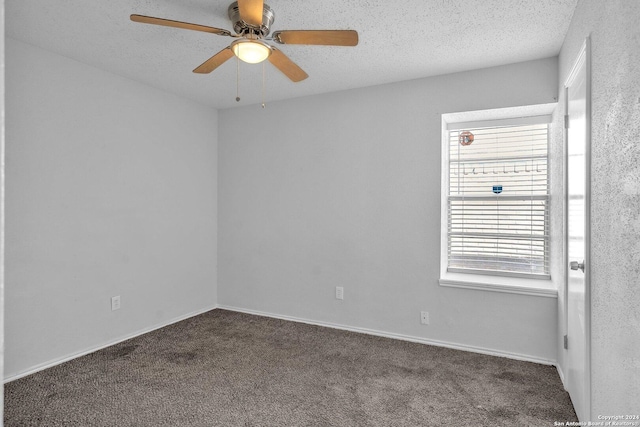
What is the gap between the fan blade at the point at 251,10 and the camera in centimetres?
182

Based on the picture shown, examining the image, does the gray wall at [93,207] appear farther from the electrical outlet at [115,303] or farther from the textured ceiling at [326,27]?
the textured ceiling at [326,27]

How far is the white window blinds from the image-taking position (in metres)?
3.40

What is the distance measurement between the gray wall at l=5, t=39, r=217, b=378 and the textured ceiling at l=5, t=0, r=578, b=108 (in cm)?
32

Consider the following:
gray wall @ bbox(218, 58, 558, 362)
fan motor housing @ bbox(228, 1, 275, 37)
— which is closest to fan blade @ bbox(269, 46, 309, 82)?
fan motor housing @ bbox(228, 1, 275, 37)

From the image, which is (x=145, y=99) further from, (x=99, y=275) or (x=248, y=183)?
(x=99, y=275)

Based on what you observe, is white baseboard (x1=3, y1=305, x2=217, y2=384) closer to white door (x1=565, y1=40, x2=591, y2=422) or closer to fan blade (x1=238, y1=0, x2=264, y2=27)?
fan blade (x1=238, y1=0, x2=264, y2=27)

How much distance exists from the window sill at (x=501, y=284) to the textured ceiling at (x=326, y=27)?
1.87 meters

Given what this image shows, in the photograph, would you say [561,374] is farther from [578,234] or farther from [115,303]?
[115,303]

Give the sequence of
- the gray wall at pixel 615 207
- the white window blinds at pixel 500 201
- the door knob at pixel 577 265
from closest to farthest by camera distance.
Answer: the gray wall at pixel 615 207
the door knob at pixel 577 265
the white window blinds at pixel 500 201

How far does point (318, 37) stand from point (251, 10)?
38 centimetres

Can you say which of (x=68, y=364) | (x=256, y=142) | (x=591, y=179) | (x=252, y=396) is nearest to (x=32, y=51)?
(x=256, y=142)

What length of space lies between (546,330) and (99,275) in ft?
12.6

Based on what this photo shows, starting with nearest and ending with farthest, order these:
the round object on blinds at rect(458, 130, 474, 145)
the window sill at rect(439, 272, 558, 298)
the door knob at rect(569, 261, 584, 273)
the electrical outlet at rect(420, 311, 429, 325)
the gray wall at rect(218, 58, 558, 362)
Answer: the door knob at rect(569, 261, 584, 273), the window sill at rect(439, 272, 558, 298), the gray wall at rect(218, 58, 558, 362), the electrical outlet at rect(420, 311, 429, 325), the round object on blinds at rect(458, 130, 474, 145)

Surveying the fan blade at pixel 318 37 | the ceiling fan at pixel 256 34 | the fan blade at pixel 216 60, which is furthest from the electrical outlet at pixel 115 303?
the fan blade at pixel 318 37
